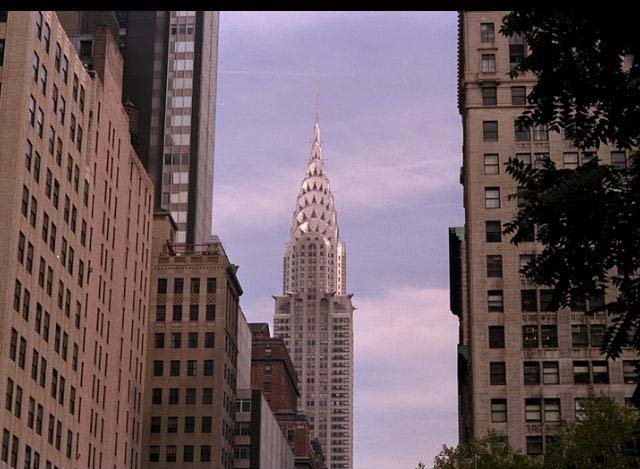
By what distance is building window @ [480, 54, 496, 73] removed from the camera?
101 meters

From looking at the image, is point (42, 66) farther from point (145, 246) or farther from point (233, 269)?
point (233, 269)

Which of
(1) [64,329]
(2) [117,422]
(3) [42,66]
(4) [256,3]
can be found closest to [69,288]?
(1) [64,329]

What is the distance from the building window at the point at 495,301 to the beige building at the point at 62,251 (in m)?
32.4

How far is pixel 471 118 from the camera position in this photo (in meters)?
99.3

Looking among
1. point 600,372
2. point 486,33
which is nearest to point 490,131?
point 486,33

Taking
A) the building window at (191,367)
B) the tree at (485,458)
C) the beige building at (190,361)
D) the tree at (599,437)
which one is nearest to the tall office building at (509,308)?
the tree at (485,458)

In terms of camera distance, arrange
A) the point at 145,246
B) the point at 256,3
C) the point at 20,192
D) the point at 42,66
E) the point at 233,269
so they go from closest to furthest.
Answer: the point at 256,3 → the point at 20,192 → the point at 42,66 → the point at 145,246 → the point at 233,269

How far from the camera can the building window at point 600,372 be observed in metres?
92.4

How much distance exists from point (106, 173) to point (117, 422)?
2502 cm

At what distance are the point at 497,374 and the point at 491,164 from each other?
17128mm

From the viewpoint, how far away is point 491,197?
319 ft

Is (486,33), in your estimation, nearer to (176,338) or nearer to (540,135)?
(540,135)

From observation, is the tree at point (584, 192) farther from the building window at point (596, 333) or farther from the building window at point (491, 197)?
the building window at point (491, 197)

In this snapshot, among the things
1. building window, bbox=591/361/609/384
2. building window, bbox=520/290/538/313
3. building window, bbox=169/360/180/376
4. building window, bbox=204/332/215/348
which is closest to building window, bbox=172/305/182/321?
building window, bbox=204/332/215/348
